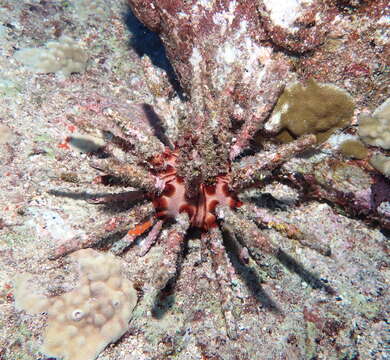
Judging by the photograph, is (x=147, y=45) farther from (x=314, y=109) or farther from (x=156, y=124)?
(x=314, y=109)

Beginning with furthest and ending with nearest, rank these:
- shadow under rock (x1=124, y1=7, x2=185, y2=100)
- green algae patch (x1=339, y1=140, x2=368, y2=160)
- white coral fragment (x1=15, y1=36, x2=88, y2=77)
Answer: shadow under rock (x1=124, y1=7, x2=185, y2=100), white coral fragment (x1=15, y1=36, x2=88, y2=77), green algae patch (x1=339, y1=140, x2=368, y2=160)

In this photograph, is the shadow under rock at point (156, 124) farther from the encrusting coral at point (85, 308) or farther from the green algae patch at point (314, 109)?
the encrusting coral at point (85, 308)

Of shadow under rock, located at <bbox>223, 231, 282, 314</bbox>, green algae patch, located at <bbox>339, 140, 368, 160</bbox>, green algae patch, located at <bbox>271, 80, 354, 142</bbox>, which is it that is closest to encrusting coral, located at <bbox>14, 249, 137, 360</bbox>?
shadow under rock, located at <bbox>223, 231, 282, 314</bbox>

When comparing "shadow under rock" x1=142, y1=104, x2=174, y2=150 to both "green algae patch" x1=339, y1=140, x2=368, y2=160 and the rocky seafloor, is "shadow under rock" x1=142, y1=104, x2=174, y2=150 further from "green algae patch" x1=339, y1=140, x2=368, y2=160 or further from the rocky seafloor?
"green algae patch" x1=339, y1=140, x2=368, y2=160

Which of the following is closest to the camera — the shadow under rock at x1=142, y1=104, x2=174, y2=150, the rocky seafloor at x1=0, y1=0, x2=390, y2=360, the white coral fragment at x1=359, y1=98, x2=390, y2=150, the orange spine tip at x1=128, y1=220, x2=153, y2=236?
the rocky seafloor at x1=0, y1=0, x2=390, y2=360

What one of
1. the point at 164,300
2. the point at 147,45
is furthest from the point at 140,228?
the point at 147,45

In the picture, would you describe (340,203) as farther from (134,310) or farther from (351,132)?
(134,310)
